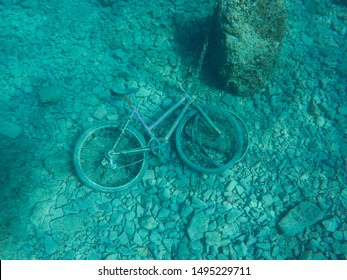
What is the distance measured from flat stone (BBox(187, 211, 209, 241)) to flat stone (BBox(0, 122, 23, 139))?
356cm

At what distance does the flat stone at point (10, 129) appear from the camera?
4.73 metres

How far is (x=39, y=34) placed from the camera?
19.9ft

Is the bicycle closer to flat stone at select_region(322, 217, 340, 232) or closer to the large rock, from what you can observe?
the large rock

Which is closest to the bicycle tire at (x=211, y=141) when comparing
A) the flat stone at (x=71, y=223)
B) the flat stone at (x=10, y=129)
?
the flat stone at (x=71, y=223)

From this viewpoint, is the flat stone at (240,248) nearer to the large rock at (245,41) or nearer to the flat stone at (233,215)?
the flat stone at (233,215)

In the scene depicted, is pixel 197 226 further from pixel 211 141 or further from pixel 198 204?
pixel 211 141

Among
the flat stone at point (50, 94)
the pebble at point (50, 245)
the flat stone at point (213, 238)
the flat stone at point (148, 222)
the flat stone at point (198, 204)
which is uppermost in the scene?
the flat stone at point (50, 94)

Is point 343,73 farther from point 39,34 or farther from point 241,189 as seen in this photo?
point 39,34

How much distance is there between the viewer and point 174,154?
4945mm

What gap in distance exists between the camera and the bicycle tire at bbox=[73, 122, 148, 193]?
14.6 ft

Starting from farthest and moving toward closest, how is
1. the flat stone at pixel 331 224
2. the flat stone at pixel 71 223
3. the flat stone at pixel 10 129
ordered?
the flat stone at pixel 10 129, the flat stone at pixel 331 224, the flat stone at pixel 71 223

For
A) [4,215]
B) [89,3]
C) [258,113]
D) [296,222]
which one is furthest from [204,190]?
[89,3]

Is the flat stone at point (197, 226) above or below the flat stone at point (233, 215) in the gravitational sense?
below
